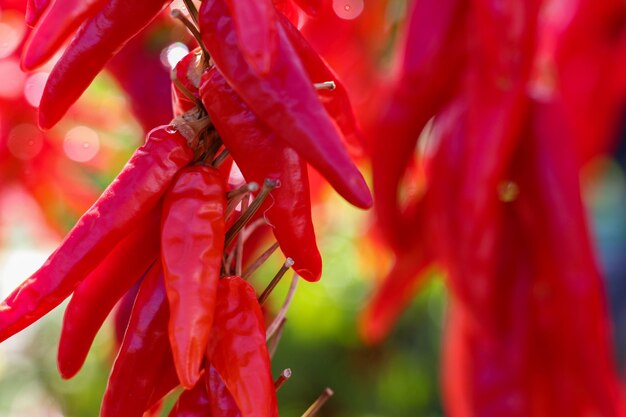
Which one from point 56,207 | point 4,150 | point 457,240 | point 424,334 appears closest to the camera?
point 457,240

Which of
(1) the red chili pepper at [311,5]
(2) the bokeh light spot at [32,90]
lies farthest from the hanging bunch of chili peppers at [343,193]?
(2) the bokeh light spot at [32,90]

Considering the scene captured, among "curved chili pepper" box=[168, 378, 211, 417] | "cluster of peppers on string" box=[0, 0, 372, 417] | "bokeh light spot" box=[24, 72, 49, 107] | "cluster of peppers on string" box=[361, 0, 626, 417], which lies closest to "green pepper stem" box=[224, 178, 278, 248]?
"cluster of peppers on string" box=[0, 0, 372, 417]

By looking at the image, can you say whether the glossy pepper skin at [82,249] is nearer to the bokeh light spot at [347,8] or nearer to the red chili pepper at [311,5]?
the red chili pepper at [311,5]

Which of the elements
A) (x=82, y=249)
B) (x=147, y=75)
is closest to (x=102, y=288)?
(x=82, y=249)

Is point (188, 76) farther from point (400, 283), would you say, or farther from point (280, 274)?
point (400, 283)

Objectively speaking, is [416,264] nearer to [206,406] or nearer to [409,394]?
[206,406]

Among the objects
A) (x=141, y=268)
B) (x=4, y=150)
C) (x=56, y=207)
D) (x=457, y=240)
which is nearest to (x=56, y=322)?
(x=56, y=207)
